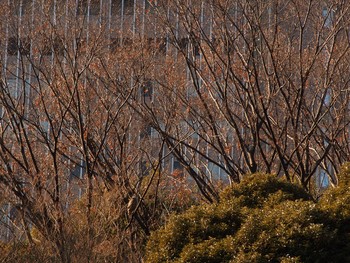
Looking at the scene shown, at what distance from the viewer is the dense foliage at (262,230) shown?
34.0 feet

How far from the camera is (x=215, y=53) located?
1636 centimetres

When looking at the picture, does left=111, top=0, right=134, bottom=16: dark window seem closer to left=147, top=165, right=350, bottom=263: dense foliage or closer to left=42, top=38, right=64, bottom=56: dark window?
left=42, top=38, right=64, bottom=56: dark window

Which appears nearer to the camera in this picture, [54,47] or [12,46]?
[54,47]

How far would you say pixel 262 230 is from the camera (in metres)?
10.6

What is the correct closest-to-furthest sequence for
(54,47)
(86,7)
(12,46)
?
(54,47)
(86,7)
(12,46)

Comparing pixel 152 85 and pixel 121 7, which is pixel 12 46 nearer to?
pixel 152 85

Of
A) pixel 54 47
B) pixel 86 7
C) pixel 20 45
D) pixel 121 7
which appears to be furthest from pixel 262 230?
pixel 121 7

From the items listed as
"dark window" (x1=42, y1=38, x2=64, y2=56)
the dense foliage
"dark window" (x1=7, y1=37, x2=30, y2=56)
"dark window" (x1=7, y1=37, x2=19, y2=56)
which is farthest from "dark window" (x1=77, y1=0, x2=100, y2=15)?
the dense foliage

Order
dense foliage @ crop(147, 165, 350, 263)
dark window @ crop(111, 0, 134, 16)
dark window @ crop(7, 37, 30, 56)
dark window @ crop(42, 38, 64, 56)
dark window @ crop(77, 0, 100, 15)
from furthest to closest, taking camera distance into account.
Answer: dark window @ crop(111, 0, 134, 16), dark window @ crop(77, 0, 100, 15), dark window @ crop(7, 37, 30, 56), dark window @ crop(42, 38, 64, 56), dense foliage @ crop(147, 165, 350, 263)

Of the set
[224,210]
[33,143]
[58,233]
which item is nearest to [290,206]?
[224,210]

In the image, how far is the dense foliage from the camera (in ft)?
34.0

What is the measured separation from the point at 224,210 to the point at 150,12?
26.2ft

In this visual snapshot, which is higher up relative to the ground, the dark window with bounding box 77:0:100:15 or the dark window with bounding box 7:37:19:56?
the dark window with bounding box 77:0:100:15

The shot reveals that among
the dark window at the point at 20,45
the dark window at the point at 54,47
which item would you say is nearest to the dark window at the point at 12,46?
the dark window at the point at 20,45
